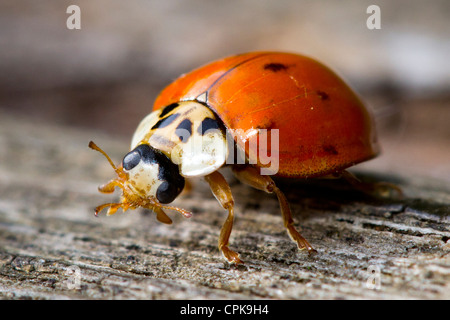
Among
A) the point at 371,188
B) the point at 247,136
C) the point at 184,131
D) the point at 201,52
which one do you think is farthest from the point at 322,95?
the point at 201,52

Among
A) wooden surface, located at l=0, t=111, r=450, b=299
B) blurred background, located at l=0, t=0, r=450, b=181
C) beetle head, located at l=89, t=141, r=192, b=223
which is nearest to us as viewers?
wooden surface, located at l=0, t=111, r=450, b=299

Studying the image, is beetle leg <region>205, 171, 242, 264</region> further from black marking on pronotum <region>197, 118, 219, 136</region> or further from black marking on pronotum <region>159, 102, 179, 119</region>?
black marking on pronotum <region>159, 102, 179, 119</region>

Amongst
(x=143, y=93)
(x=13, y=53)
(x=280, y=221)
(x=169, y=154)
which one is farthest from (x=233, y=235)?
(x=13, y=53)

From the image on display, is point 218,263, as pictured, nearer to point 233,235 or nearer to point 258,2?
point 233,235

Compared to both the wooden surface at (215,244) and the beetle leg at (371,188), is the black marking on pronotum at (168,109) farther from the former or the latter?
Result: the beetle leg at (371,188)

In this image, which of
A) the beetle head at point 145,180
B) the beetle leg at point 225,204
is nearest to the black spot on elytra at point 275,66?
the beetle leg at point 225,204

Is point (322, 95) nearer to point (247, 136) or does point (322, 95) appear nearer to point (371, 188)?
point (247, 136)

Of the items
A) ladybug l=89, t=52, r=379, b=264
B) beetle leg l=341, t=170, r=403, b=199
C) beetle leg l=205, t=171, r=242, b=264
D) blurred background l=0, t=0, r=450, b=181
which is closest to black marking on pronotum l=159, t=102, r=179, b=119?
ladybug l=89, t=52, r=379, b=264
